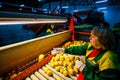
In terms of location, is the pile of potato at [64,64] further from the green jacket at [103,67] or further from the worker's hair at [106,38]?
the worker's hair at [106,38]

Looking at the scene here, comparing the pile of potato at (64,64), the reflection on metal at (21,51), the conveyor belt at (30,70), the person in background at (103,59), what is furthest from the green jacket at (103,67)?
the reflection on metal at (21,51)

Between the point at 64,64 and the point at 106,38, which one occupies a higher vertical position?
the point at 106,38

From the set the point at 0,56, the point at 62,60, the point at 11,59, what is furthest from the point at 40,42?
the point at 0,56

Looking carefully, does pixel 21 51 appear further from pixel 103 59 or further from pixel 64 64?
pixel 103 59

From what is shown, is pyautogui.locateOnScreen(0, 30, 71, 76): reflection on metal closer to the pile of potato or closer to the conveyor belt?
the conveyor belt

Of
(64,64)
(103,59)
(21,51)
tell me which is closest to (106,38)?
(103,59)

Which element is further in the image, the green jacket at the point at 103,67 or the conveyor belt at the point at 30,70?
the conveyor belt at the point at 30,70

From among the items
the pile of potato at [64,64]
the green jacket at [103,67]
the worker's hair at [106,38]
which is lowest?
the pile of potato at [64,64]

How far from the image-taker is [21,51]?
2314 mm

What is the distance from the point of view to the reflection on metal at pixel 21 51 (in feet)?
6.49

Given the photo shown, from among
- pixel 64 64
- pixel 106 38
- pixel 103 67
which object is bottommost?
pixel 64 64

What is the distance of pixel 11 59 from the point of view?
2102 mm

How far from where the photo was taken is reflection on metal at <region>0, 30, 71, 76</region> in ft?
6.49

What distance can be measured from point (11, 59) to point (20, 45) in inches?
12.2
